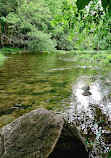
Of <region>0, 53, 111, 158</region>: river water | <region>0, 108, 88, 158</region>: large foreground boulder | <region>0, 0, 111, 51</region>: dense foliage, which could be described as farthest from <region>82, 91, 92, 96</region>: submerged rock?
<region>0, 108, 88, 158</region>: large foreground boulder

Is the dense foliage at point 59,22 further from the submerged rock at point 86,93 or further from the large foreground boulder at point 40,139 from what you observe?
the submerged rock at point 86,93

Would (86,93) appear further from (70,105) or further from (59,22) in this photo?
(59,22)

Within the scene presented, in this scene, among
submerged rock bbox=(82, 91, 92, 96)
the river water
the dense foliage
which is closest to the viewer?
the river water

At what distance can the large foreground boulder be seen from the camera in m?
1.55

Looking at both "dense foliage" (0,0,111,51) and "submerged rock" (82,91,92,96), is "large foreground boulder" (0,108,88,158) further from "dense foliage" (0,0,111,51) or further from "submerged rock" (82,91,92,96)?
"submerged rock" (82,91,92,96)

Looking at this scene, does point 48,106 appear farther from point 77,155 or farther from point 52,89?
point 77,155

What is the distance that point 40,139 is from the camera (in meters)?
1.64

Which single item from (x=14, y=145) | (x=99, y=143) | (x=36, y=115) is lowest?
(x=99, y=143)

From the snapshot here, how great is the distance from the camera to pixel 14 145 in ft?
5.42

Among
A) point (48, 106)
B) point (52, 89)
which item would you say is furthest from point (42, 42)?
point (48, 106)

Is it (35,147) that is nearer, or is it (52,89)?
(35,147)

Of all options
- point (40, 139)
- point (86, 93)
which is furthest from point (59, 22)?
point (40, 139)

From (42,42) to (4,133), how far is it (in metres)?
15.4

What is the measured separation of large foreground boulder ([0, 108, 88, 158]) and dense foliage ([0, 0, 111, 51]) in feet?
4.56
